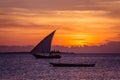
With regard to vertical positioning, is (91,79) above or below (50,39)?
below

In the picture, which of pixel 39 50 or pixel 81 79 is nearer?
pixel 81 79

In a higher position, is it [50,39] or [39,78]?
[50,39]

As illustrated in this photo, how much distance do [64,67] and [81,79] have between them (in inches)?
1299

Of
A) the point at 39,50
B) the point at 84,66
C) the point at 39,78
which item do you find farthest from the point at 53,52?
the point at 39,78

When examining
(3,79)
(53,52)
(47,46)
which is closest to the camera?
(3,79)

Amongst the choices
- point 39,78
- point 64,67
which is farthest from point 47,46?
point 39,78

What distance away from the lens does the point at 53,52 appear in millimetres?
141000

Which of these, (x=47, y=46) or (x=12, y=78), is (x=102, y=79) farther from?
(x=47, y=46)

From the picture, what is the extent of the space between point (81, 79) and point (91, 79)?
4.57ft

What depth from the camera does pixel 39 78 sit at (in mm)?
56969

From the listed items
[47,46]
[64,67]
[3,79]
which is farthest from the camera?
[47,46]

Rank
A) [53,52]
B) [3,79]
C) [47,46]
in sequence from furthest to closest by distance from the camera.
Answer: [53,52], [47,46], [3,79]

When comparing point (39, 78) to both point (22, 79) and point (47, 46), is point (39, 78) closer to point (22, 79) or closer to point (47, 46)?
point (22, 79)

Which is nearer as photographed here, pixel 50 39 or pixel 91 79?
pixel 91 79
